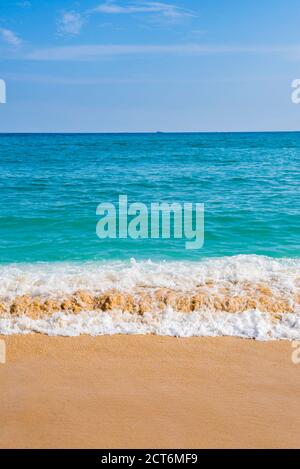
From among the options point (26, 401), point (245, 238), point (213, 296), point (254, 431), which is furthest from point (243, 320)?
point (245, 238)

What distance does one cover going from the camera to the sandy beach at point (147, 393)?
482 centimetres

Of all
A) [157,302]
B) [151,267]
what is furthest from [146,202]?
[157,302]

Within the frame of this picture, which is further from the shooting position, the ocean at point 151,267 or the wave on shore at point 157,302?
the ocean at point 151,267

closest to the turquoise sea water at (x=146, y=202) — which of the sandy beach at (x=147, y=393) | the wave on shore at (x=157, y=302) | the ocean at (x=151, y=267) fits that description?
the ocean at (x=151, y=267)

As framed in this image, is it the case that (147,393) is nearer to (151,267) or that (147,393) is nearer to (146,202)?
(151,267)

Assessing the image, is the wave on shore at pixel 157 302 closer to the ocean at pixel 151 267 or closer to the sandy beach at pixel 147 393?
the ocean at pixel 151 267

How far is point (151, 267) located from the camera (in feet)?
34.6

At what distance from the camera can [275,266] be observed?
402 inches

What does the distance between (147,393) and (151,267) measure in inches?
204

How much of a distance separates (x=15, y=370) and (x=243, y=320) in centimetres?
384

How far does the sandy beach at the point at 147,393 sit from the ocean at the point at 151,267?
506mm

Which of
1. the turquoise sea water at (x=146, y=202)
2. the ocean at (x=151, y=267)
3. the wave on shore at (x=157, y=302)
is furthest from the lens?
the turquoise sea water at (x=146, y=202)

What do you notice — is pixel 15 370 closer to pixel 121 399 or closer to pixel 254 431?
pixel 121 399

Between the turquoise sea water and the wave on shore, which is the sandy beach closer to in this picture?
the wave on shore
